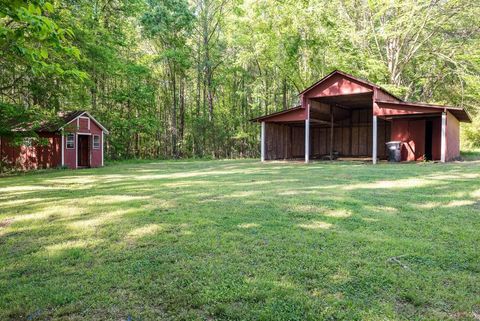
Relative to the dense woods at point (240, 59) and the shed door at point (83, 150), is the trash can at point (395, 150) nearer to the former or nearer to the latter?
the dense woods at point (240, 59)

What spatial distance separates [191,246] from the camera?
3.95m

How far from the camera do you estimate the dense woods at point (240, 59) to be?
21.0 metres

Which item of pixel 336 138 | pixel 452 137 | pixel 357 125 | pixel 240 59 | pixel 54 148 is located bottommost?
pixel 54 148

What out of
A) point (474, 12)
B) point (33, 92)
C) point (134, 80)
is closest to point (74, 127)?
point (33, 92)

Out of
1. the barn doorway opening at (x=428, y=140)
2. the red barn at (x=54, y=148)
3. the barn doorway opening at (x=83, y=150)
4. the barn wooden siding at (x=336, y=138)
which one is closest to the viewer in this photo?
the red barn at (x=54, y=148)

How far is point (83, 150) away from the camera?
20.6 meters

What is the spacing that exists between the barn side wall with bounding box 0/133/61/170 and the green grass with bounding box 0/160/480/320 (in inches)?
523

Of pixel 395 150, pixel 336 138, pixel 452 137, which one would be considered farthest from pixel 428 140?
pixel 336 138

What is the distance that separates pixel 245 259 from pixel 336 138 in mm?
22977

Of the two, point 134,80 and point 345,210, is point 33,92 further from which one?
point 345,210

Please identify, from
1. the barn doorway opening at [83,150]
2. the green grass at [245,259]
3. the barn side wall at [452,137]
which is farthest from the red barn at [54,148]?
the barn side wall at [452,137]

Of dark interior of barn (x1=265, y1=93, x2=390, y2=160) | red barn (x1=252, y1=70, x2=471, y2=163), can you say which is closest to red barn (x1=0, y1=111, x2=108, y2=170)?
red barn (x1=252, y1=70, x2=471, y2=163)

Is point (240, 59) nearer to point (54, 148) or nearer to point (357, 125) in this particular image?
point (357, 125)

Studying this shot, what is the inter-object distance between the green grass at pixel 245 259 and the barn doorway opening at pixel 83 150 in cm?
1463
